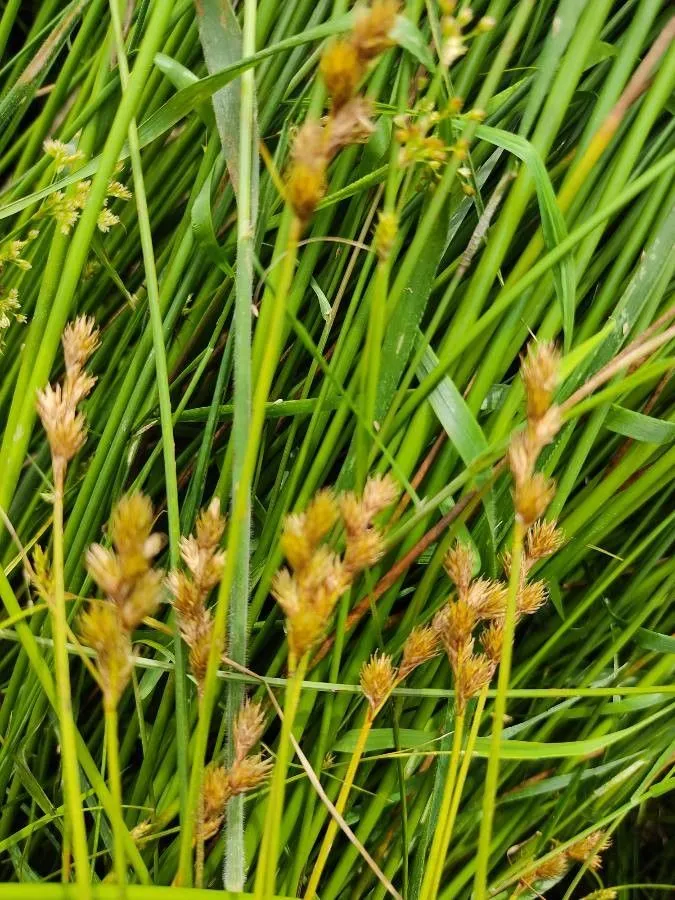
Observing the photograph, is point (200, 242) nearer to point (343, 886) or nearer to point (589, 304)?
point (589, 304)

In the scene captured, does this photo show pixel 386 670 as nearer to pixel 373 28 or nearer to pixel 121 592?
pixel 121 592

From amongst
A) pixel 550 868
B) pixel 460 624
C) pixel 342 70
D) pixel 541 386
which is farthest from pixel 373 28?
pixel 550 868

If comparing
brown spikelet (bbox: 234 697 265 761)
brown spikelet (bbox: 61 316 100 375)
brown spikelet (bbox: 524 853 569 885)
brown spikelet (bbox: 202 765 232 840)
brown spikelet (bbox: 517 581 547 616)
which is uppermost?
brown spikelet (bbox: 61 316 100 375)

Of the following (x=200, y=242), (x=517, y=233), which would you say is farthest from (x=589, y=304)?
(x=200, y=242)

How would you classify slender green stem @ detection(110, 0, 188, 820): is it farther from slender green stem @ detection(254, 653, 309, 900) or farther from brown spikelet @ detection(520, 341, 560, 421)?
brown spikelet @ detection(520, 341, 560, 421)

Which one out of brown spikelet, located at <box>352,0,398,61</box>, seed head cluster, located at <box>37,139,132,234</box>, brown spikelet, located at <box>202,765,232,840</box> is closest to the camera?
brown spikelet, located at <box>352,0,398,61</box>

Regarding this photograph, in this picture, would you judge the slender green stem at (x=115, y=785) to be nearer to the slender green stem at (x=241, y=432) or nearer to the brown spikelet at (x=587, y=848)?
the slender green stem at (x=241, y=432)

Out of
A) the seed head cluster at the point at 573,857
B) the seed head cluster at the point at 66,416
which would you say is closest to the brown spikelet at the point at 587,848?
the seed head cluster at the point at 573,857

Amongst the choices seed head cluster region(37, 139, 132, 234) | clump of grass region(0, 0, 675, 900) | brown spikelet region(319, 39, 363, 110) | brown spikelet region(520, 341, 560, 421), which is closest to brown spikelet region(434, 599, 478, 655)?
clump of grass region(0, 0, 675, 900)
